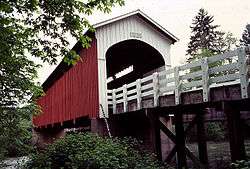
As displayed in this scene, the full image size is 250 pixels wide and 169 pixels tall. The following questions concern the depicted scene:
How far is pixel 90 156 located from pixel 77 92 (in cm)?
839

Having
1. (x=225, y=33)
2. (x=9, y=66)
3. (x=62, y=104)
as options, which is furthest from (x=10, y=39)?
(x=225, y=33)

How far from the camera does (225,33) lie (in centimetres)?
4394

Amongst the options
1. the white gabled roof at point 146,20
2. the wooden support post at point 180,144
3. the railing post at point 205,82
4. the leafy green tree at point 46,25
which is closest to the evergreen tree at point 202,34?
the white gabled roof at point 146,20

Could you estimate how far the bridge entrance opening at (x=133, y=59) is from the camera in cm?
1698

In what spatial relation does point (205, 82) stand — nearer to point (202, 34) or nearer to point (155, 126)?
point (155, 126)

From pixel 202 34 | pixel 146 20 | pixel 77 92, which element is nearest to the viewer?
pixel 146 20

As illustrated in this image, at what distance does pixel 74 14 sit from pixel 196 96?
4.16 meters

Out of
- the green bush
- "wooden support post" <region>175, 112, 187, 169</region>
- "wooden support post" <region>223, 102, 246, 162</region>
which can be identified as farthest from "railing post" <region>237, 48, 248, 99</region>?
"wooden support post" <region>175, 112, 187, 169</region>

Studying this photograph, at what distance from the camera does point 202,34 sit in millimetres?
44031

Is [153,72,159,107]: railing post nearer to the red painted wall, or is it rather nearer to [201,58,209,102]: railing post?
the red painted wall

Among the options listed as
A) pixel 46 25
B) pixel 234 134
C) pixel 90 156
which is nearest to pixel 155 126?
pixel 90 156

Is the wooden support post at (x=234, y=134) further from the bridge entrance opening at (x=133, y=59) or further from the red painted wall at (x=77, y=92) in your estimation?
the bridge entrance opening at (x=133, y=59)

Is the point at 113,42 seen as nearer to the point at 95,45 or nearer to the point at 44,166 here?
the point at 95,45

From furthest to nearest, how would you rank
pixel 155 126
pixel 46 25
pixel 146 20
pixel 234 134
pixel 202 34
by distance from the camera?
1. pixel 202 34
2. pixel 146 20
3. pixel 155 126
4. pixel 234 134
5. pixel 46 25
